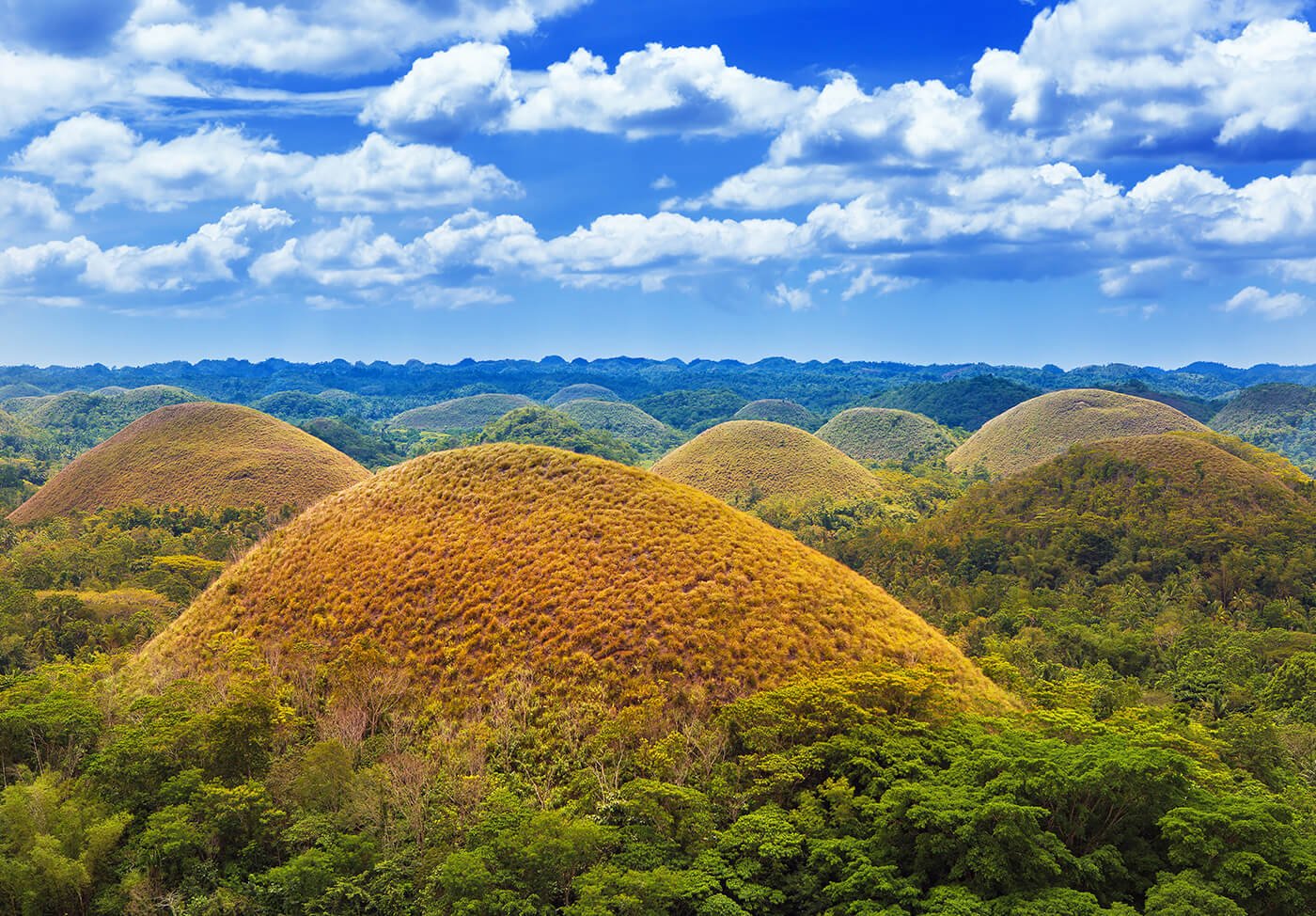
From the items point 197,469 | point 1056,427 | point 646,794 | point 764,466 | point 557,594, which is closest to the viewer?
point 646,794

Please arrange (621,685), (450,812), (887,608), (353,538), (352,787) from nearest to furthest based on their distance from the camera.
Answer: (450,812) < (352,787) < (621,685) < (887,608) < (353,538)

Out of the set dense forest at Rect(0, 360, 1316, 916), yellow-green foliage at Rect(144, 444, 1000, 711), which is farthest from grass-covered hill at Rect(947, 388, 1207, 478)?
yellow-green foliage at Rect(144, 444, 1000, 711)

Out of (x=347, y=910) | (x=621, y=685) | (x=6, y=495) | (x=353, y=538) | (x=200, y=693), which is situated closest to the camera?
(x=347, y=910)

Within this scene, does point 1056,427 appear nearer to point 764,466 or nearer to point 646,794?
point 764,466

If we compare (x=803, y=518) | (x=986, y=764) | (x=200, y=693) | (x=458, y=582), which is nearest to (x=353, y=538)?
(x=458, y=582)

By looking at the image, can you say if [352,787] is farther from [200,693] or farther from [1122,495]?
[1122,495]

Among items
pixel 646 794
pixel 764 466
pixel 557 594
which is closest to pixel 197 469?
pixel 764 466
